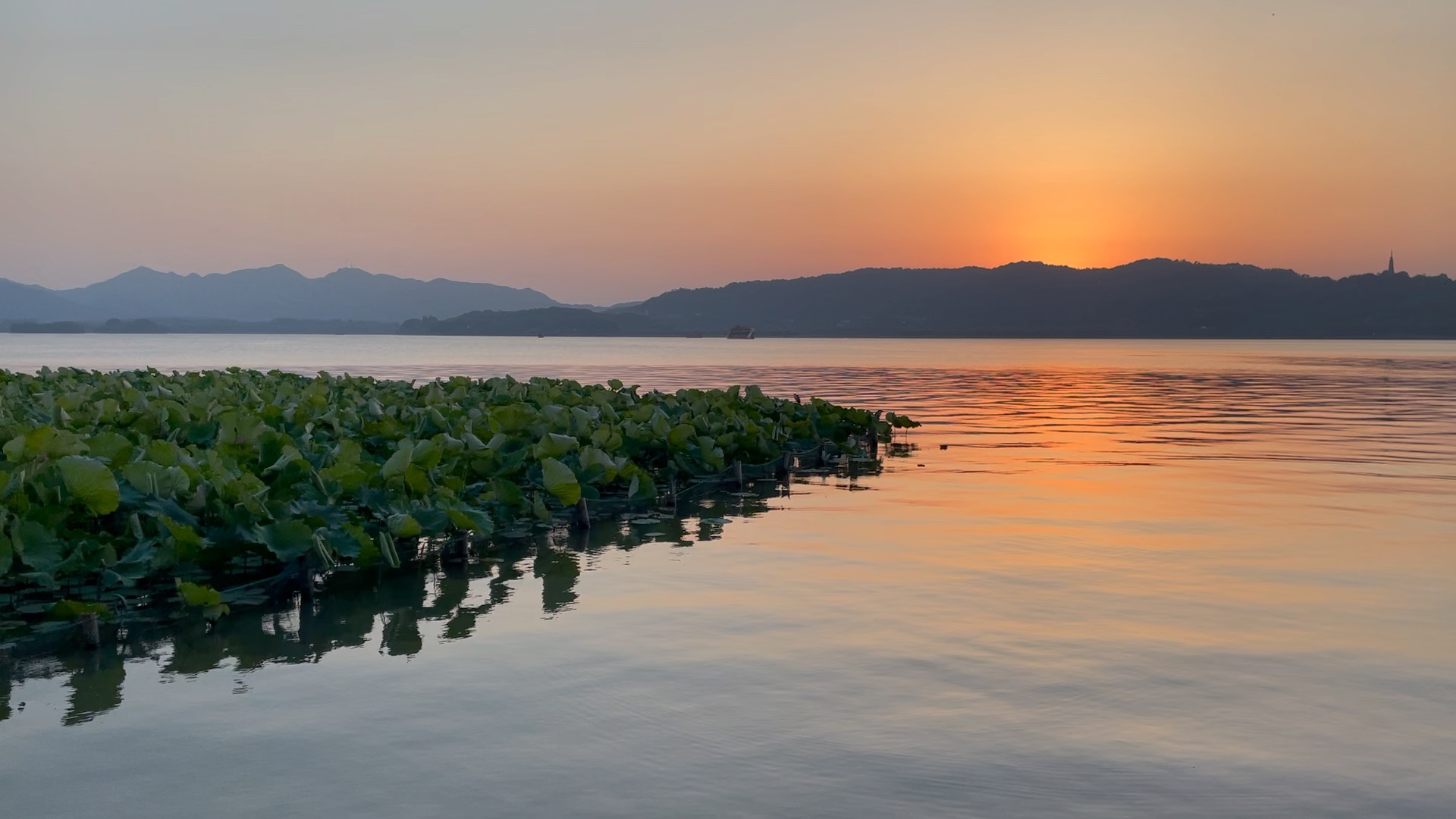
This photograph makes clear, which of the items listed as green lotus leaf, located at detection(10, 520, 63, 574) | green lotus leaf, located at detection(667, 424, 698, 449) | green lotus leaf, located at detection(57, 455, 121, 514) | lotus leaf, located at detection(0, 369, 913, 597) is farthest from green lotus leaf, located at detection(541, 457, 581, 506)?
green lotus leaf, located at detection(10, 520, 63, 574)

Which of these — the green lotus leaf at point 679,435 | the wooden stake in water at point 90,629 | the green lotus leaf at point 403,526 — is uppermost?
the green lotus leaf at point 679,435

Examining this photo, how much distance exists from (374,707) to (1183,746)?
464cm

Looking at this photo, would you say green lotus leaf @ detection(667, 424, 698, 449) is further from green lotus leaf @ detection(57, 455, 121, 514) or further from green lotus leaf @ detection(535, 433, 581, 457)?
green lotus leaf @ detection(57, 455, 121, 514)

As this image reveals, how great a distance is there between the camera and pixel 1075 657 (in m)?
8.58

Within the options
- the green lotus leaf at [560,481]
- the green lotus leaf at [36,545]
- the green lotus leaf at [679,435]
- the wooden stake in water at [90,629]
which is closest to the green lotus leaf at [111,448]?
the green lotus leaf at [36,545]

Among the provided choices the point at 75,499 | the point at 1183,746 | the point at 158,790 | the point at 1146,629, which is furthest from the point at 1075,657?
the point at 75,499

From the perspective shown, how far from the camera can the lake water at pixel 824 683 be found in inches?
238

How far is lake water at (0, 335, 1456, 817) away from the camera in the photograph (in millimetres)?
6035

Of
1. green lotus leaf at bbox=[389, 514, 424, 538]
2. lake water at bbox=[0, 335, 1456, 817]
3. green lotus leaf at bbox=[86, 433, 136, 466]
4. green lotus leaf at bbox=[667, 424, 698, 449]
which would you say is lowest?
lake water at bbox=[0, 335, 1456, 817]

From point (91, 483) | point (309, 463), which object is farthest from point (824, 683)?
point (309, 463)

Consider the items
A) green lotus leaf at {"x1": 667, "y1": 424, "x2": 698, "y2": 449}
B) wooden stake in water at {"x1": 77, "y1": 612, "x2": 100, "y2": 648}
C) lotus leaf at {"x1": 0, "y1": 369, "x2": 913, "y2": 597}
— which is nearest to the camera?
wooden stake in water at {"x1": 77, "y1": 612, "x2": 100, "y2": 648}

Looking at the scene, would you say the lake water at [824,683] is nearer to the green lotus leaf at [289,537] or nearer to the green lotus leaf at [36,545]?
the green lotus leaf at [289,537]

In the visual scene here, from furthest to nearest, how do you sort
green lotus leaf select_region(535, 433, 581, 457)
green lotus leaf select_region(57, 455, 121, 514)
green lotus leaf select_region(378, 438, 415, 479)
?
1. green lotus leaf select_region(535, 433, 581, 457)
2. green lotus leaf select_region(378, 438, 415, 479)
3. green lotus leaf select_region(57, 455, 121, 514)

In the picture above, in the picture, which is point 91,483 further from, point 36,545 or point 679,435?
point 679,435
